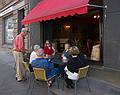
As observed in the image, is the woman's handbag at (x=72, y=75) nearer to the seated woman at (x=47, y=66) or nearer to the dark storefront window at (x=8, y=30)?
the seated woman at (x=47, y=66)

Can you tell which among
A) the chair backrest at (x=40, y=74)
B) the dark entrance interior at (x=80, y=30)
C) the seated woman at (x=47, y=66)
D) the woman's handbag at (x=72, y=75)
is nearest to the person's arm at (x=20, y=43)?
the seated woman at (x=47, y=66)

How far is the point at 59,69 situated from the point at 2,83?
8.28 feet

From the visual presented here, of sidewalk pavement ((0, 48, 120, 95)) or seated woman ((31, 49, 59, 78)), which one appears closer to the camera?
sidewalk pavement ((0, 48, 120, 95))

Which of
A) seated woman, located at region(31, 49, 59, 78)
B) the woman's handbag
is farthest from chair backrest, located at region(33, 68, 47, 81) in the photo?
the woman's handbag

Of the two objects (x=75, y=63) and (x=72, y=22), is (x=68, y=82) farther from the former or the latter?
(x=72, y=22)

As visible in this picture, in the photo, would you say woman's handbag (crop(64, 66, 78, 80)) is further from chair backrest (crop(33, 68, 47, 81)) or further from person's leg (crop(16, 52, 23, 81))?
person's leg (crop(16, 52, 23, 81))

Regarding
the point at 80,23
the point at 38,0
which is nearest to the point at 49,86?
the point at 80,23

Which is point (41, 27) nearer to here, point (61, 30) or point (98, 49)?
point (61, 30)

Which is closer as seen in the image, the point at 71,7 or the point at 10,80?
the point at 71,7

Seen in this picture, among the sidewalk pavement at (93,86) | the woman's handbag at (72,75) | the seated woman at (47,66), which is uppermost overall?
the seated woman at (47,66)

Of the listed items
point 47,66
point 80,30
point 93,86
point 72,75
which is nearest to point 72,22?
point 80,30

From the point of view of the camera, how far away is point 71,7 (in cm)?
838

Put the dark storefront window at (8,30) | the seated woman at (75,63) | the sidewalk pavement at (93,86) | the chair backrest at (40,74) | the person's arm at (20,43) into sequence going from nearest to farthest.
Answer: the chair backrest at (40,74) → the seated woman at (75,63) → the sidewalk pavement at (93,86) → the person's arm at (20,43) → the dark storefront window at (8,30)

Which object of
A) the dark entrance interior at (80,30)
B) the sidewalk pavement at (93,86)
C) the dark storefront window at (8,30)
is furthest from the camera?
the dark storefront window at (8,30)
